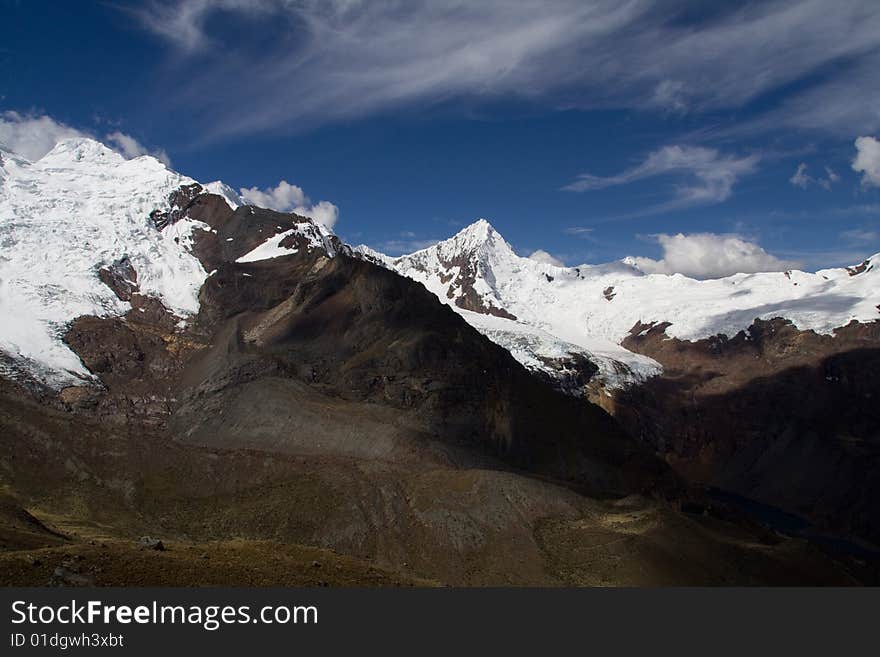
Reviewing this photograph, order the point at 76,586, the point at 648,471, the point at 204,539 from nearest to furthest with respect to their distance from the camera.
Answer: the point at 76,586
the point at 204,539
the point at 648,471

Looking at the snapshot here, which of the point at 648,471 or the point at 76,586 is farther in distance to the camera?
the point at 648,471

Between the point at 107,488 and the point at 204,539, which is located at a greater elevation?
the point at 107,488

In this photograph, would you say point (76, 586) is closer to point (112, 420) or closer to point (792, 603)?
point (792, 603)

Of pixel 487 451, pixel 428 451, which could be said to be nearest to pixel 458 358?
pixel 487 451

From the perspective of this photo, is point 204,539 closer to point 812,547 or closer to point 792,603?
point 792,603

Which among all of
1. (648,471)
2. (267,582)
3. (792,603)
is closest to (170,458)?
(267,582)

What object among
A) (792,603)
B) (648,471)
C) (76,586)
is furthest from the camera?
(648,471)

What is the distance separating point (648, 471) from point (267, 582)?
136 meters

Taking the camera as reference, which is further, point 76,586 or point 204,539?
point 204,539

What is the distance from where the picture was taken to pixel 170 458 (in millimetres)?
114062

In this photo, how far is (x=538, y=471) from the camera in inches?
6324

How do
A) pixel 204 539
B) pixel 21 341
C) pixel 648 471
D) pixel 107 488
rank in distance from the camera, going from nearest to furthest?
1. pixel 204 539
2. pixel 107 488
3. pixel 648 471
4. pixel 21 341

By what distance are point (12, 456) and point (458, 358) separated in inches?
3926

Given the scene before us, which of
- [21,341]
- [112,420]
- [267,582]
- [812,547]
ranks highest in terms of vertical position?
[21,341]
